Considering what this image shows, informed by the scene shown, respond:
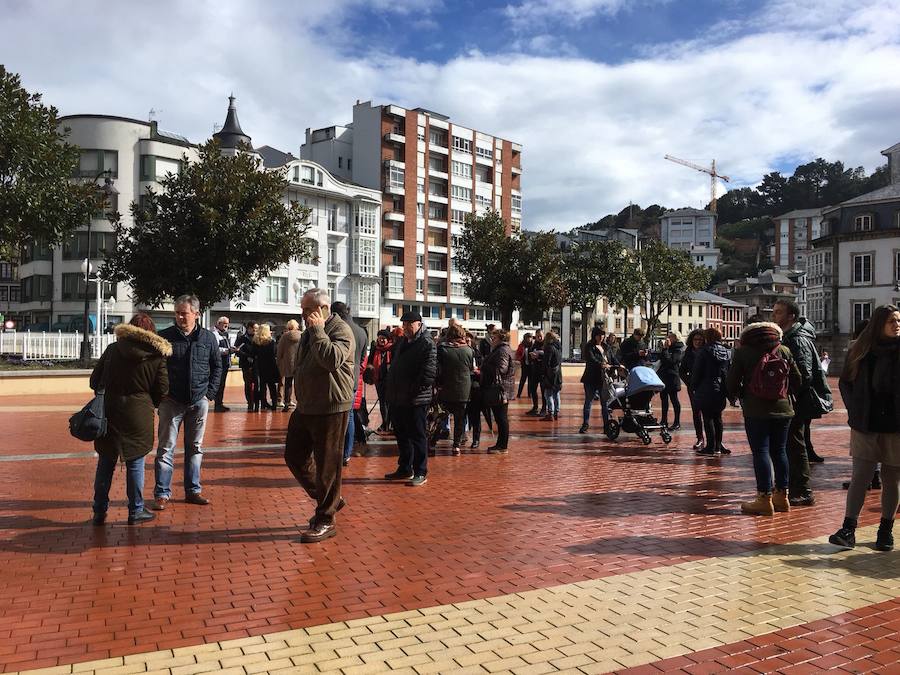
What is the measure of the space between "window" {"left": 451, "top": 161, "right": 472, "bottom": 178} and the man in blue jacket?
224 feet

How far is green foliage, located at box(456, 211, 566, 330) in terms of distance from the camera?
41.9 m

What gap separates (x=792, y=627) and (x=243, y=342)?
51.0 ft

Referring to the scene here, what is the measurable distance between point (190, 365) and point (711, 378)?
7211mm

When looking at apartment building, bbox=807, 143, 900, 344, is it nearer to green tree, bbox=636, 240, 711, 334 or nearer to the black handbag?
green tree, bbox=636, 240, 711, 334

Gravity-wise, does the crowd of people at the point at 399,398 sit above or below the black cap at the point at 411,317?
below

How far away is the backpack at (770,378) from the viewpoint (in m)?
6.91

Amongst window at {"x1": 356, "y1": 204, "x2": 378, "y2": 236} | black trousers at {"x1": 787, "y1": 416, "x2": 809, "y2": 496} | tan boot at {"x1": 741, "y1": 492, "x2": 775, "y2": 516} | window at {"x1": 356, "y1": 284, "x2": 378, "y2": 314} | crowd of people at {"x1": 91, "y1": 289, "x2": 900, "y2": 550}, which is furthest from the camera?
window at {"x1": 356, "y1": 204, "x2": 378, "y2": 236}

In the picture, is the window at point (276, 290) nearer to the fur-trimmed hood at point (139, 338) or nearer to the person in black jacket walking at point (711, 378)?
the person in black jacket walking at point (711, 378)

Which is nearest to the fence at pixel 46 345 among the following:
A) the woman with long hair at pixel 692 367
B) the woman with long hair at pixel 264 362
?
the woman with long hair at pixel 264 362

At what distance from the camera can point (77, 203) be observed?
22.1m

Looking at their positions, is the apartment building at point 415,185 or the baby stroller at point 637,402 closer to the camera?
the baby stroller at point 637,402

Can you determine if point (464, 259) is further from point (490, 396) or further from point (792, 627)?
point (792, 627)

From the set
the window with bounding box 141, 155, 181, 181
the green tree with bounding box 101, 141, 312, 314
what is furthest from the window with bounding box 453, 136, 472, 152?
the green tree with bounding box 101, 141, 312, 314

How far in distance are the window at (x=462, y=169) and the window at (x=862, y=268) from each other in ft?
117
